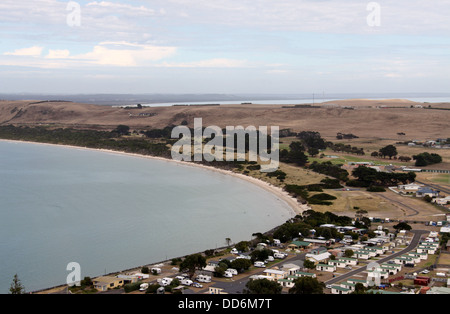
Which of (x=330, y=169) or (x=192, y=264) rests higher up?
(x=330, y=169)

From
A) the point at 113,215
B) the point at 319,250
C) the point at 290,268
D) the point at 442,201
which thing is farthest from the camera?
the point at 442,201

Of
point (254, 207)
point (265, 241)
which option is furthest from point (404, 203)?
point (265, 241)

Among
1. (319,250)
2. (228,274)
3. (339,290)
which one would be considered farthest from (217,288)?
(319,250)

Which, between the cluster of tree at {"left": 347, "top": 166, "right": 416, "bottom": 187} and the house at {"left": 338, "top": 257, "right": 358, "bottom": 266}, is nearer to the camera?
the house at {"left": 338, "top": 257, "right": 358, "bottom": 266}

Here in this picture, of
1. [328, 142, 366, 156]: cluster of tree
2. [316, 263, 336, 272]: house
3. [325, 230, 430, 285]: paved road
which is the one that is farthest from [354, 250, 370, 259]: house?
[328, 142, 366, 156]: cluster of tree

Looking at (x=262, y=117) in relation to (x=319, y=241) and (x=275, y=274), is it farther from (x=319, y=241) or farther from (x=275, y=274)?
(x=275, y=274)

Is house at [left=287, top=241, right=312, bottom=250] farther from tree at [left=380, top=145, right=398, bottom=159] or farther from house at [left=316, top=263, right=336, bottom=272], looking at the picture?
tree at [left=380, top=145, right=398, bottom=159]
